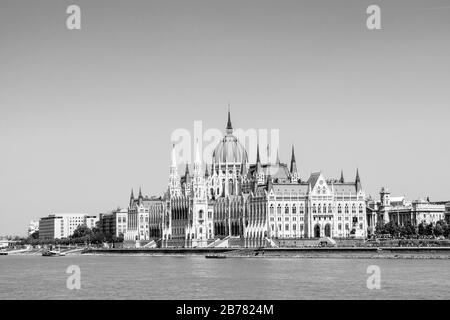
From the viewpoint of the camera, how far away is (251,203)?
152 meters

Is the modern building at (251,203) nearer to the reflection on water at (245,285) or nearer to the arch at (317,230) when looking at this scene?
the arch at (317,230)

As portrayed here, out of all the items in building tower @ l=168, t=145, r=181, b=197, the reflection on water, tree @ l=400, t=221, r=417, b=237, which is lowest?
the reflection on water

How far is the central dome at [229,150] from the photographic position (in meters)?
173

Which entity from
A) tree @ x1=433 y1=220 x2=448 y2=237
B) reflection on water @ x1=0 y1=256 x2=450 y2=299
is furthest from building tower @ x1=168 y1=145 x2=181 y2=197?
reflection on water @ x1=0 y1=256 x2=450 y2=299

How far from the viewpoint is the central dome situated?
17262 centimetres

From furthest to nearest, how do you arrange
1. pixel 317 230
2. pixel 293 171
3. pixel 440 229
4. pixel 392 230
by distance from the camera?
pixel 293 171 → pixel 392 230 → pixel 317 230 → pixel 440 229

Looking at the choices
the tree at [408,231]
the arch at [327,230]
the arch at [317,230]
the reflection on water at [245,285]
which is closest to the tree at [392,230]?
the tree at [408,231]

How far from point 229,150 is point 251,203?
23.8 m

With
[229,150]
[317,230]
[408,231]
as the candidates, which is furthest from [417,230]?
[229,150]

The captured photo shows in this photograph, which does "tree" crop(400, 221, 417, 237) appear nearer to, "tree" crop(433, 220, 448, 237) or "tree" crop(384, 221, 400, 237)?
"tree" crop(384, 221, 400, 237)

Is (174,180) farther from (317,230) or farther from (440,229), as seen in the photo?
(440,229)
